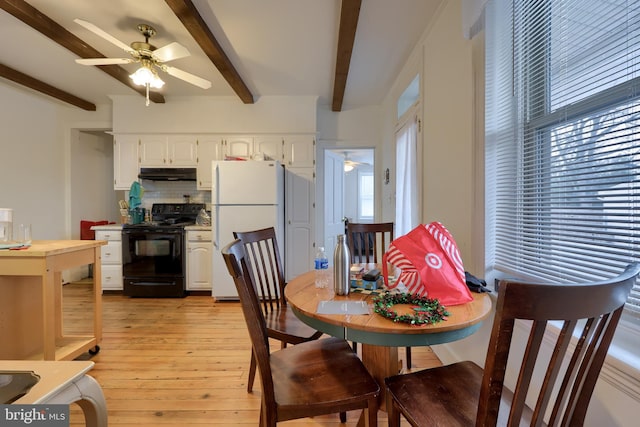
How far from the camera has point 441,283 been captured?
1.06m

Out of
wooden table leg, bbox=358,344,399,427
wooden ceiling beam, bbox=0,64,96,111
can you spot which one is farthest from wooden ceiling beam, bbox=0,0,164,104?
wooden table leg, bbox=358,344,399,427

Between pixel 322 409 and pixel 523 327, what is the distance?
3.32 ft

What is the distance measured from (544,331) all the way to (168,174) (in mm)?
4103

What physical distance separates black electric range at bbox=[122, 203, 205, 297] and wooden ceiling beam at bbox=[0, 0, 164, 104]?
1.74 metres

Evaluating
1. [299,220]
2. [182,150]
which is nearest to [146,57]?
[182,150]

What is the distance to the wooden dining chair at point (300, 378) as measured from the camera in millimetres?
909

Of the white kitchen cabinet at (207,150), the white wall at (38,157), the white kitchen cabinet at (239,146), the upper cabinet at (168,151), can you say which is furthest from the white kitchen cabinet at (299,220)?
the white wall at (38,157)

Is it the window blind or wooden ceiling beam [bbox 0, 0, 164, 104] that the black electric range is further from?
the window blind

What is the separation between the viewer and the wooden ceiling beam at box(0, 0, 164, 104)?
200 cm

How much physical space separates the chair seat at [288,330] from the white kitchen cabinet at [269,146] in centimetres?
249

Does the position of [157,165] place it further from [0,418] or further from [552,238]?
[552,238]

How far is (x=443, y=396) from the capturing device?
0.94 meters

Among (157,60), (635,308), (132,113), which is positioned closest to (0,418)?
(635,308)

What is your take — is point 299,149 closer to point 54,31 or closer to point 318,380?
point 54,31
